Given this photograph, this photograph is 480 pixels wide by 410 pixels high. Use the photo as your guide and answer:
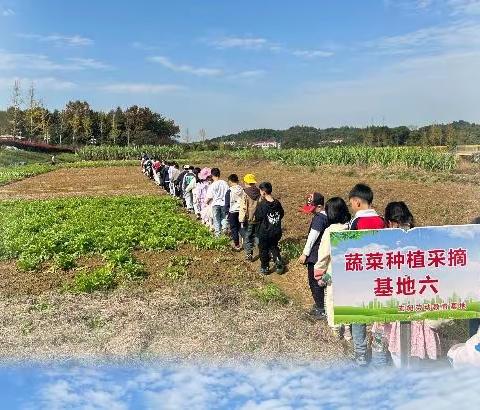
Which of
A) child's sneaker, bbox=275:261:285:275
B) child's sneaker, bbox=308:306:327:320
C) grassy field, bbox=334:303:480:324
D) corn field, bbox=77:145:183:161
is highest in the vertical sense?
corn field, bbox=77:145:183:161

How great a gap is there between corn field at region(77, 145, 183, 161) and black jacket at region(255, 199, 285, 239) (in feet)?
180

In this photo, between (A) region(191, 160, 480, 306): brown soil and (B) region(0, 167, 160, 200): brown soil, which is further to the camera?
(B) region(0, 167, 160, 200): brown soil

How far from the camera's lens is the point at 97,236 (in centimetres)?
1083

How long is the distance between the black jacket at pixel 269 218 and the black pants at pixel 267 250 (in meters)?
0.08

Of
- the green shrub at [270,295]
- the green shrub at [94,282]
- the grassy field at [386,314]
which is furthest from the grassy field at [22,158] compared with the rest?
the grassy field at [386,314]

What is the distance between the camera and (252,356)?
5.04m

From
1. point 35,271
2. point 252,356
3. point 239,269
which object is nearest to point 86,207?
point 35,271

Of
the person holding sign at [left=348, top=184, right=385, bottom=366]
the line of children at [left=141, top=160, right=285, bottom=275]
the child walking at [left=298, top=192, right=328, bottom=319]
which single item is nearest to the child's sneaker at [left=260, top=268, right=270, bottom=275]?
the line of children at [left=141, top=160, right=285, bottom=275]

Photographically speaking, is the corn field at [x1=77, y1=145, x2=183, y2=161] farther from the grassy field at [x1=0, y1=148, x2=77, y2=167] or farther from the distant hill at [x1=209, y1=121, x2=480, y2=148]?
the distant hill at [x1=209, y1=121, x2=480, y2=148]

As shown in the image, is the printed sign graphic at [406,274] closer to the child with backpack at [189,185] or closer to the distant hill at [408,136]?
the child with backpack at [189,185]

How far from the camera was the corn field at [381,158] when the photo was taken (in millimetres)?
31578

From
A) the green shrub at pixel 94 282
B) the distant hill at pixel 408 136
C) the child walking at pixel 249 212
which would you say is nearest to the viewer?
the green shrub at pixel 94 282

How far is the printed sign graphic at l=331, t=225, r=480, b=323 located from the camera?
417cm

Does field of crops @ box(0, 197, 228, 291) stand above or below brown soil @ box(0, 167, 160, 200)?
below
